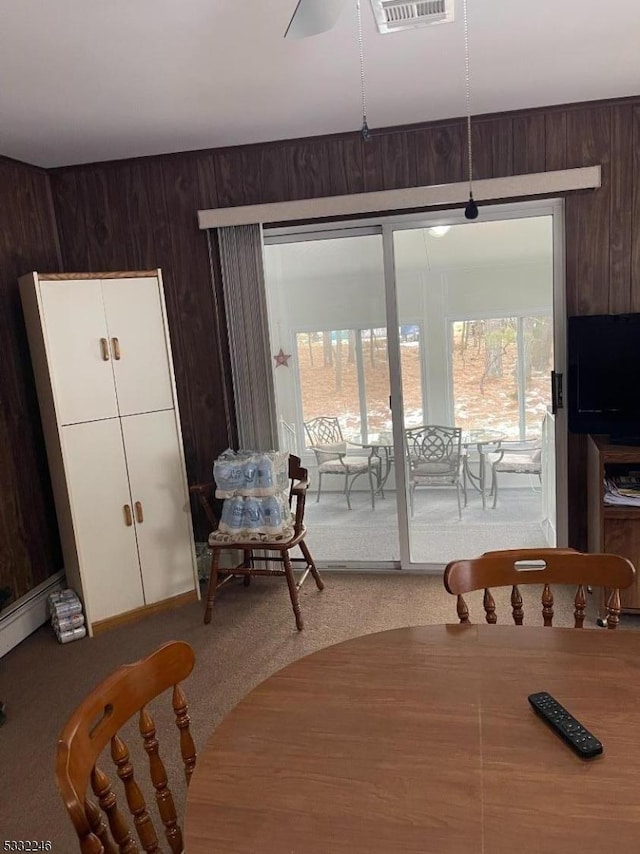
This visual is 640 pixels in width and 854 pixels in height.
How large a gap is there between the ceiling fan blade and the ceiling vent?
170 mm

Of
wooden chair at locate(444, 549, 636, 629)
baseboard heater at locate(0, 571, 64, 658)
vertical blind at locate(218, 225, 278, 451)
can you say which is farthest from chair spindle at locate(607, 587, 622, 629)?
baseboard heater at locate(0, 571, 64, 658)

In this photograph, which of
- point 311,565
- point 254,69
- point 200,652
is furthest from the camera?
point 311,565

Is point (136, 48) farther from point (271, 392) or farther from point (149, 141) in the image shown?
point (271, 392)

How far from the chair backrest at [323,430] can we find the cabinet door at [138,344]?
894mm

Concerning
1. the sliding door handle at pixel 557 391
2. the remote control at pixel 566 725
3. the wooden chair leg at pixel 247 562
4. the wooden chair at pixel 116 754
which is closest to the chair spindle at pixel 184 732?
the wooden chair at pixel 116 754

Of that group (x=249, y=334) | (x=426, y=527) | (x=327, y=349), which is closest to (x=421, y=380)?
(x=327, y=349)

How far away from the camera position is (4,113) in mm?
2748

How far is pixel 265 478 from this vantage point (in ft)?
11.1

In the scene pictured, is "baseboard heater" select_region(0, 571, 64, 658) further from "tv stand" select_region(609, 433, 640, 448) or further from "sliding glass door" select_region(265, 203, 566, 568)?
"tv stand" select_region(609, 433, 640, 448)

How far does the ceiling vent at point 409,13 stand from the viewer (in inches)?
69.4

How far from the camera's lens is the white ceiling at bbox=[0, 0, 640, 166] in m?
2.04

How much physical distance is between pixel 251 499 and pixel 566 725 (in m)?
2.31

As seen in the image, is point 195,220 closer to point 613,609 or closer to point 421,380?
point 421,380

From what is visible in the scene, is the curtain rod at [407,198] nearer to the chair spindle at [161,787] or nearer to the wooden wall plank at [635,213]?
the wooden wall plank at [635,213]
